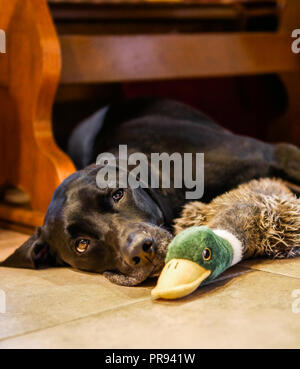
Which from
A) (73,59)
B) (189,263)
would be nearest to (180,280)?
(189,263)

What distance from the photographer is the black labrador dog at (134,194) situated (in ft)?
5.07

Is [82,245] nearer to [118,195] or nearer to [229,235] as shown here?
[118,195]

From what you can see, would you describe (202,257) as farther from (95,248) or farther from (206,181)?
(206,181)

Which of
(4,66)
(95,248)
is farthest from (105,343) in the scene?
(4,66)

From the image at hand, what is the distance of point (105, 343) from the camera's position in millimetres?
1091

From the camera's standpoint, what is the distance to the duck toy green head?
131cm

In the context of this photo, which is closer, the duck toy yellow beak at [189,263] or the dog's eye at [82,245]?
the duck toy yellow beak at [189,263]

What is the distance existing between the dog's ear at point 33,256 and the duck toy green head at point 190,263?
0.55 meters

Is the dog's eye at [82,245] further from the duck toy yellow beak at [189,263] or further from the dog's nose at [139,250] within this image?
the duck toy yellow beak at [189,263]

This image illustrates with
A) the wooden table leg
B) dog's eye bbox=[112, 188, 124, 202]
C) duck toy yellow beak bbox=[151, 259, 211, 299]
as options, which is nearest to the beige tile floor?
duck toy yellow beak bbox=[151, 259, 211, 299]

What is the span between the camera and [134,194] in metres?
1.72

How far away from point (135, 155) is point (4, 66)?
0.77 meters

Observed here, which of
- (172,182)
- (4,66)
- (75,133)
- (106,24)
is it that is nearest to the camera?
(172,182)

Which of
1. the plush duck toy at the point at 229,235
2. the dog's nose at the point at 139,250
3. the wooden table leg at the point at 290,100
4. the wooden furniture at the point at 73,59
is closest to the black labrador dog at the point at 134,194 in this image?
the dog's nose at the point at 139,250
